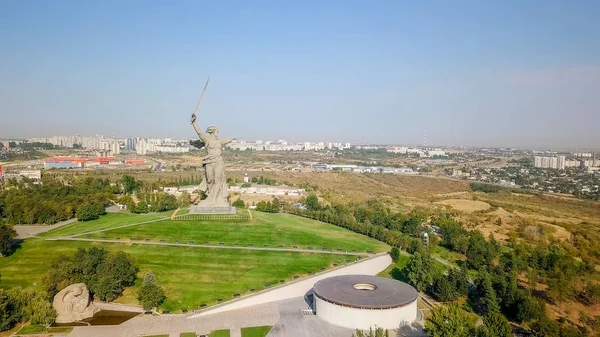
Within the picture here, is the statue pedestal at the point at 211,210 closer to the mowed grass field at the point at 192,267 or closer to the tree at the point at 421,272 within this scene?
the mowed grass field at the point at 192,267

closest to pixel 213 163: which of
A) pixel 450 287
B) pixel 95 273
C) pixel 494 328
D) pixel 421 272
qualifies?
pixel 95 273

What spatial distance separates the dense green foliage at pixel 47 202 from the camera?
1665 inches

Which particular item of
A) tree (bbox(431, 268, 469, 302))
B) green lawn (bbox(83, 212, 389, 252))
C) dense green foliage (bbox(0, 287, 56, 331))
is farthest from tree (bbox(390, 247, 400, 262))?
dense green foliage (bbox(0, 287, 56, 331))

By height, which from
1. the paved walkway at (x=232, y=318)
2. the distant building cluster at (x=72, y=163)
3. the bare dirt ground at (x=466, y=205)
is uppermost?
the distant building cluster at (x=72, y=163)

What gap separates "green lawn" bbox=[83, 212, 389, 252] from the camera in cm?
3600

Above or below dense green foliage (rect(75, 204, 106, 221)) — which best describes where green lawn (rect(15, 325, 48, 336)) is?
below

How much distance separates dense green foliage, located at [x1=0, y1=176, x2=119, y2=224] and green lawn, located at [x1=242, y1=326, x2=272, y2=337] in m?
27.3

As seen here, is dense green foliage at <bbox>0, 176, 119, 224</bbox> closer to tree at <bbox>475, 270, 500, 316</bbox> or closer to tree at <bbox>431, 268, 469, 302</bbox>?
tree at <bbox>431, 268, 469, 302</bbox>

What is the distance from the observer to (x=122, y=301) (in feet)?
88.7

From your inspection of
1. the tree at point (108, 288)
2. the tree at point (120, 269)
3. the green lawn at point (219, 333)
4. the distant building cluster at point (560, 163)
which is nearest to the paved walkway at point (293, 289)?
the green lawn at point (219, 333)

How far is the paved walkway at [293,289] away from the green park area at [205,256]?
0.73 metres

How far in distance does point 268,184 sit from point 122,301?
172 feet

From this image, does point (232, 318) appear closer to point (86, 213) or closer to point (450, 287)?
point (450, 287)

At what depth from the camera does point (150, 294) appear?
25.8m
